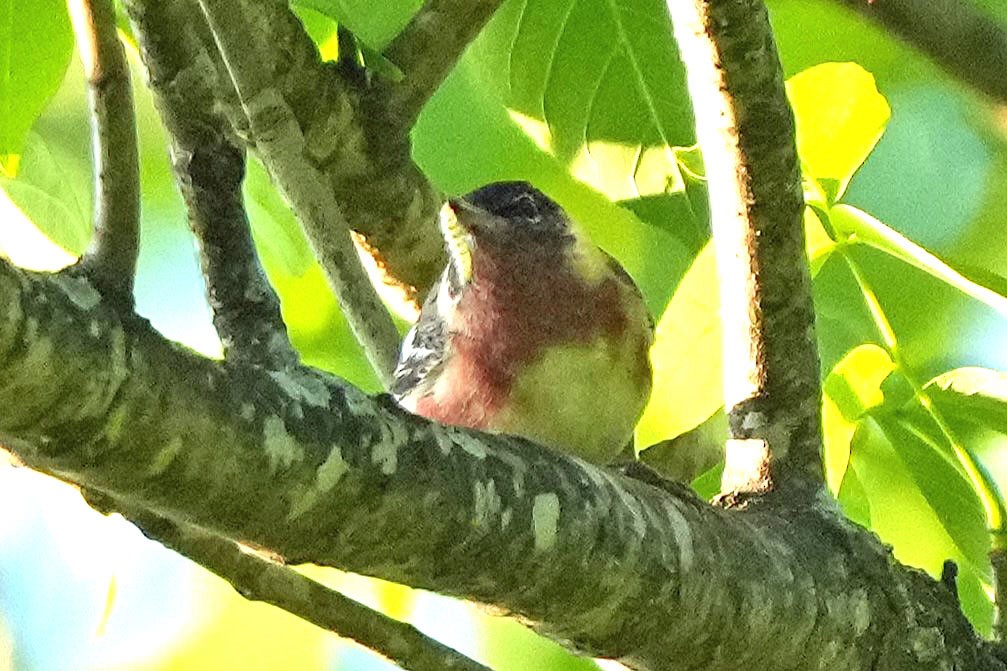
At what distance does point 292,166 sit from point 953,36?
568mm

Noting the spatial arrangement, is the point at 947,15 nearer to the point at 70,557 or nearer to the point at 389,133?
the point at 389,133

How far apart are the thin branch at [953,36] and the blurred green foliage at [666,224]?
6 centimetres

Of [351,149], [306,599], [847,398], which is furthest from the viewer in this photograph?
[351,149]

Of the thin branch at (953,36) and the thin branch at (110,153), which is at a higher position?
the thin branch at (953,36)

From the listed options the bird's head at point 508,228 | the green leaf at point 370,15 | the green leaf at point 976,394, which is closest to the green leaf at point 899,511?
the green leaf at point 976,394

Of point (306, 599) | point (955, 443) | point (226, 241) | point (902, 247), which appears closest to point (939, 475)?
point (955, 443)

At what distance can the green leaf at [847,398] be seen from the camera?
44.4 inches

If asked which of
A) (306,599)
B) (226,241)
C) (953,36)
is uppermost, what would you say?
(953,36)

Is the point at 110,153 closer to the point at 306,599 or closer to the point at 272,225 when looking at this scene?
the point at 306,599

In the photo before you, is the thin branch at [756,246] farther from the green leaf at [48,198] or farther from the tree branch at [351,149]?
the green leaf at [48,198]

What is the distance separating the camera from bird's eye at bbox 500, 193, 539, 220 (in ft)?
5.07

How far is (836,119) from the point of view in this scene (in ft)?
3.71

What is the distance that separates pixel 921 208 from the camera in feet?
6.17

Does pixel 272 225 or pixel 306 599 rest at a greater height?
pixel 272 225
